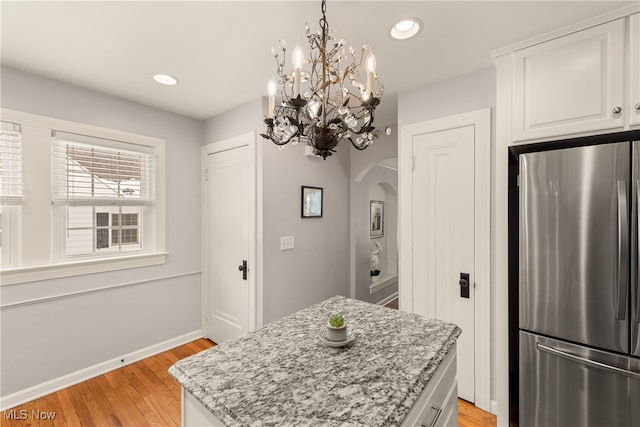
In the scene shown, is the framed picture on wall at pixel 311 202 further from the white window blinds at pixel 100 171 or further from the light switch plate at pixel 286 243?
the white window blinds at pixel 100 171

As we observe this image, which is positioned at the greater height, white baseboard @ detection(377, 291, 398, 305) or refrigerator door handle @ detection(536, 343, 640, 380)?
refrigerator door handle @ detection(536, 343, 640, 380)

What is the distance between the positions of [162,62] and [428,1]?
1804 mm

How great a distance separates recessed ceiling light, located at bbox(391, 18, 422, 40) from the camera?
164cm

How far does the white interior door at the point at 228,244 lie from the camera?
2918 millimetres

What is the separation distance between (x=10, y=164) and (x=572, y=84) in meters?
3.86

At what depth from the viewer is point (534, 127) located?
5.97 feet

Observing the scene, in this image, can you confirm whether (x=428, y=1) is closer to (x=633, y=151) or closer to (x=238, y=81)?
(x=633, y=151)

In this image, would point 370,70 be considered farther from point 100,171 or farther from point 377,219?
point 377,219

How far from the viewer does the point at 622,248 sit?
1.50 metres

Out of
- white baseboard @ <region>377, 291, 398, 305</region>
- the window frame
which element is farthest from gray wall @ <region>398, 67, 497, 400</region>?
the window frame

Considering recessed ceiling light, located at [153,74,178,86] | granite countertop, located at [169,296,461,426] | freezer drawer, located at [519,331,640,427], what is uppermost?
recessed ceiling light, located at [153,74,178,86]

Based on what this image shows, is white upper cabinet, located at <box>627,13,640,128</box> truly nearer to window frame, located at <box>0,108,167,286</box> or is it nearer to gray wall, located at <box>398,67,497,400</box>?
gray wall, located at <box>398,67,497,400</box>

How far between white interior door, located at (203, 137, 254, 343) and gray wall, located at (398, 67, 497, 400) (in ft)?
5.16

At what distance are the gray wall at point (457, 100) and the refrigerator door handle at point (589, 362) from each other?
42 cm
